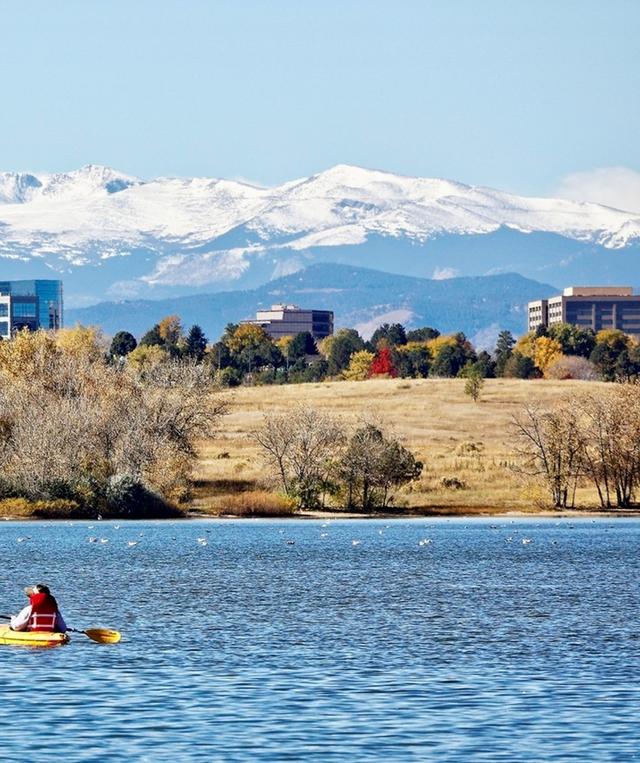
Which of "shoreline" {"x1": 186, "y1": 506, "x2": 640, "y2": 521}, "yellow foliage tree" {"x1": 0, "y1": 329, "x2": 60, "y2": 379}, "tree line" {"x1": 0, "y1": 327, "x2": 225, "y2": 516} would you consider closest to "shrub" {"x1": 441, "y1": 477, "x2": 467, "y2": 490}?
"shoreline" {"x1": 186, "y1": 506, "x2": 640, "y2": 521}

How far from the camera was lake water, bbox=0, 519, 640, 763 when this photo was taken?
3397cm

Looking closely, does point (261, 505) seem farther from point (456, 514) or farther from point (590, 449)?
point (590, 449)

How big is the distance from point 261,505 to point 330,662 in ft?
300

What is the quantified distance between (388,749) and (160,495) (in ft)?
325

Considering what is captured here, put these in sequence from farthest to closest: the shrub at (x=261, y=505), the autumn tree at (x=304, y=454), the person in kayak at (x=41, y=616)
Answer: the autumn tree at (x=304, y=454) < the shrub at (x=261, y=505) < the person in kayak at (x=41, y=616)

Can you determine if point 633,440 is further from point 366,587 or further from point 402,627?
point 402,627

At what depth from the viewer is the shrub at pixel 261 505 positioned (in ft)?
445

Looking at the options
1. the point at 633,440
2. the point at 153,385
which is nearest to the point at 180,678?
the point at 633,440

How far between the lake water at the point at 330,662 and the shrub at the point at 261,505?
45541 mm

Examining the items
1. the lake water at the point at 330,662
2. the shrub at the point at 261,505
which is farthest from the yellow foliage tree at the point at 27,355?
the lake water at the point at 330,662

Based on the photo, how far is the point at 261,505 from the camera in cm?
13662

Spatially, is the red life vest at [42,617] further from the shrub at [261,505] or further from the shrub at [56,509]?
the shrub at [261,505]

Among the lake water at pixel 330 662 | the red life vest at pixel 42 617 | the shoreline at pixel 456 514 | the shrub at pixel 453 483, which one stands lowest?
the lake water at pixel 330 662

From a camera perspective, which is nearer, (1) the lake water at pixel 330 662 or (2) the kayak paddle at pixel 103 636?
(1) the lake water at pixel 330 662
